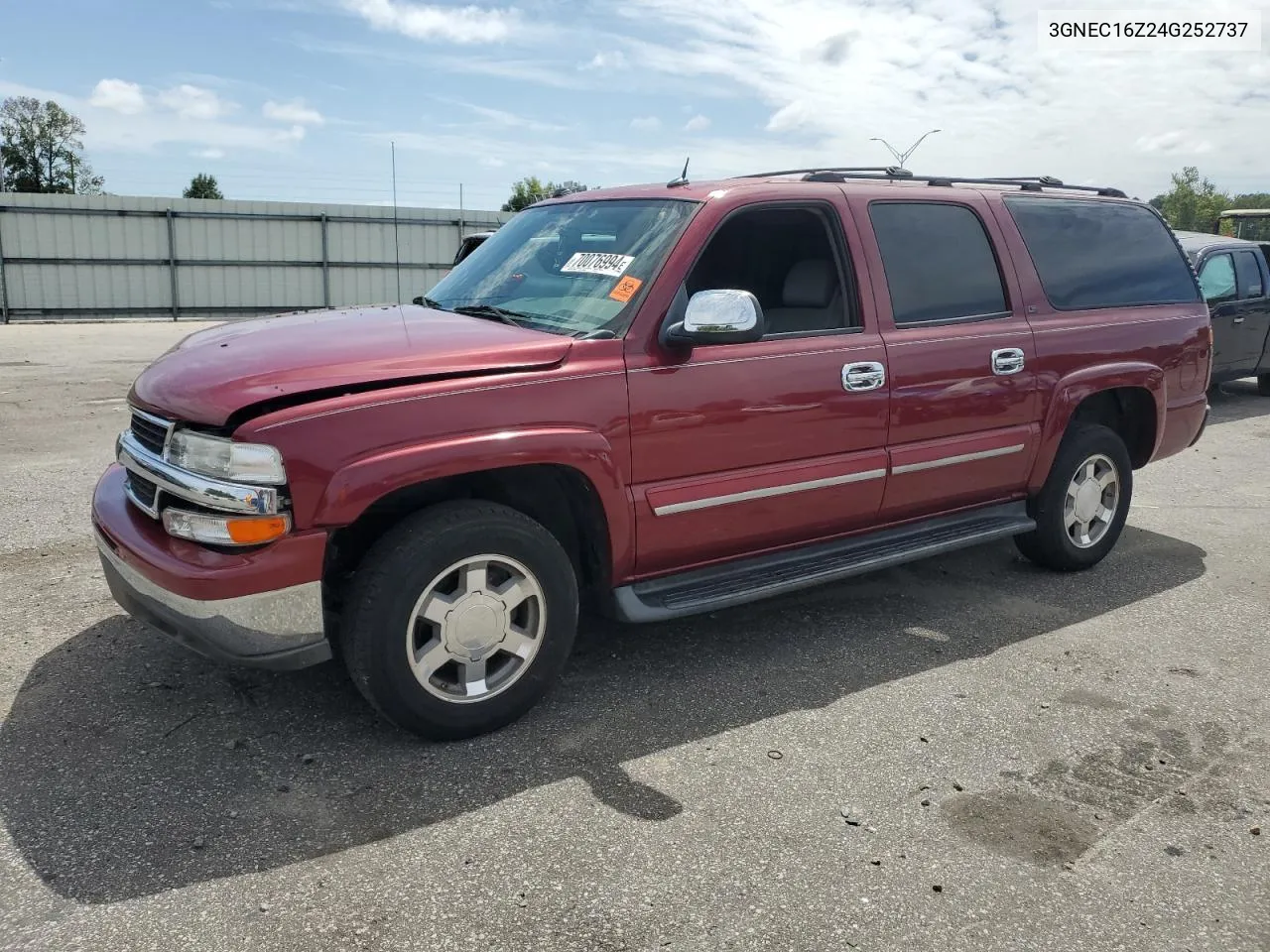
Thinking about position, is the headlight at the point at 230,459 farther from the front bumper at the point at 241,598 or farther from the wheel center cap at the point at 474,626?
the wheel center cap at the point at 474,626

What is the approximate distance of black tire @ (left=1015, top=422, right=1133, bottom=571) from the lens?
5.07 meters

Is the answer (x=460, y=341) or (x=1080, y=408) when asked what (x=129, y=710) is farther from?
(x=1080, y=408)

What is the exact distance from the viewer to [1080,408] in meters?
5.34

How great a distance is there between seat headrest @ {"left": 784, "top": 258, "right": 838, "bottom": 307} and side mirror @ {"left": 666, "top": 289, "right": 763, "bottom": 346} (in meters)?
0.71

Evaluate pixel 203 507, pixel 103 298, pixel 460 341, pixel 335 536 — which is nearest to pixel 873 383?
pixel 460 341

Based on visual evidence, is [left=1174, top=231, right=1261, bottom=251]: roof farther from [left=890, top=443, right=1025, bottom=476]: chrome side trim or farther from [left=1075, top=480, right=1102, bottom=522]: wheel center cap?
[left=890, top=443, right=1025, bottom=476]: chrome side trim

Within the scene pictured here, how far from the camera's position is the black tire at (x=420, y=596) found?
3121 millimetres

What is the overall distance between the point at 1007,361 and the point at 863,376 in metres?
0.94

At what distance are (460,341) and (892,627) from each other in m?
2.37

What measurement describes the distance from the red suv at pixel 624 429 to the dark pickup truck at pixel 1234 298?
6453mm

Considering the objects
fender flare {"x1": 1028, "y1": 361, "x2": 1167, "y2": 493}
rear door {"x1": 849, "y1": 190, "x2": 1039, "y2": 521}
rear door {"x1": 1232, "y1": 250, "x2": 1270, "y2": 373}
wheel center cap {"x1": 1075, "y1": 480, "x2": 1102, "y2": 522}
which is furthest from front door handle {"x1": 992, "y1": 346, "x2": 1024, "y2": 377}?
rear door {"x1": 1232, "y1": 250, "x2": 1270, "y2": 373}

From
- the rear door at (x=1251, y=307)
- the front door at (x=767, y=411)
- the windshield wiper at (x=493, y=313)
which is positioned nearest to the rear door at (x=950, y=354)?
the front door at (x=767, y=411)

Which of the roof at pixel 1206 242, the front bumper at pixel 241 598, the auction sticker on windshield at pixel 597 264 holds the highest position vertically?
the roof at pixel 1206 242

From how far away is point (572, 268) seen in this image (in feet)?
13.2
